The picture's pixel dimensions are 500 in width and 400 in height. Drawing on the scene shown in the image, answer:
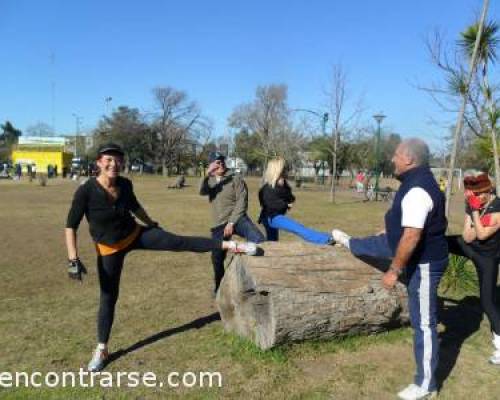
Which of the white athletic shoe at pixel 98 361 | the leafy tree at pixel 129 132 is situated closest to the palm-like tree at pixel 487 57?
the white athletic shoe at pixel 98 361

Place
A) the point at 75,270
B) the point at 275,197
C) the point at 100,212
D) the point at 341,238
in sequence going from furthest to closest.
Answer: the point at 275,197 < the point at 341,238 < the point at 100,212 < the point at 75,270

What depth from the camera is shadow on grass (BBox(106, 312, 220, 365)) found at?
464cm

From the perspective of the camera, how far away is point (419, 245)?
3688 mm

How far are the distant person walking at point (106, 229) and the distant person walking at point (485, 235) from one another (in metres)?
2.98

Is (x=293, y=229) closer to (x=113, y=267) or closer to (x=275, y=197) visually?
(x=275, y=197)

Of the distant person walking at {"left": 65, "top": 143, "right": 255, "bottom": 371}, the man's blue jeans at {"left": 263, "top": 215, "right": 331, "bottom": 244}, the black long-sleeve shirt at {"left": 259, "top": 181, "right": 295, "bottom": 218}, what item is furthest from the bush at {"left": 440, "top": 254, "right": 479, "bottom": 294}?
the distant person walking at {"left": 65, "top": 143, "right": 255, "bottom": 371}

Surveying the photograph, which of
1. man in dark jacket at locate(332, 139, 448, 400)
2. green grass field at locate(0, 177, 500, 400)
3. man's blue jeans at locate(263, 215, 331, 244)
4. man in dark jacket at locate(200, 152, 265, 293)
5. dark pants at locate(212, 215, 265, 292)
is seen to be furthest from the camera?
man in dark jacket at locate(200, 152, 265, 293)

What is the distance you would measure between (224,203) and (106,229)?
6.26 ft

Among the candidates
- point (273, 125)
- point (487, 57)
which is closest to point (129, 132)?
point (273, 125)

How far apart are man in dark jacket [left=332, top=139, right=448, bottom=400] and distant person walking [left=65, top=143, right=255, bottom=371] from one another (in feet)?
7.35

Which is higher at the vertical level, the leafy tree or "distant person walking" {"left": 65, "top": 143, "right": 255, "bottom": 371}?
the leafy tree

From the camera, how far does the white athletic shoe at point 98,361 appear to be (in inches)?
167

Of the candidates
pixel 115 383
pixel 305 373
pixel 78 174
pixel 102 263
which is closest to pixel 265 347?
pixel 305 373

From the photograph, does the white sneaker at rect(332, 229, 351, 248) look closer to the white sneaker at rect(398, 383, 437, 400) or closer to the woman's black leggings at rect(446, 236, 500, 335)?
the woman's black leggings at rect(446, 236, 500, 335)
